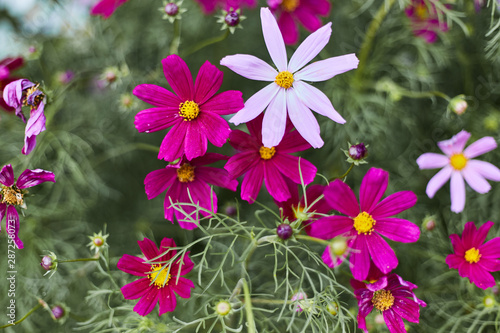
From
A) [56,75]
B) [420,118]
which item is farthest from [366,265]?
[56,75]

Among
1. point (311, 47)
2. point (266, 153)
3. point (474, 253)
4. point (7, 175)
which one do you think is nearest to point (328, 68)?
point (311, 47)

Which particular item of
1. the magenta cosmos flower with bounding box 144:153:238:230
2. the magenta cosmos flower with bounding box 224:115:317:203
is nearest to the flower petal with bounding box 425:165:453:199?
the magenta cosmos flower with bounding box 224:115:317:203

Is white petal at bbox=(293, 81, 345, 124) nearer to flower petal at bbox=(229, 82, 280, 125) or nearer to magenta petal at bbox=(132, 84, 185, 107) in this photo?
flower petal at bbox=(229, 82, 280, 125)

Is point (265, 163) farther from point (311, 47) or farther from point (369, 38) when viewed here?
point (369, 38)

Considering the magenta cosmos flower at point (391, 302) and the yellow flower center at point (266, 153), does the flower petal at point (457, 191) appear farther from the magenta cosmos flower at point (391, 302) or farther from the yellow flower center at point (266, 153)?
the yellow flower center at point (266, 153)

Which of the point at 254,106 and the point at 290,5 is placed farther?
Answer: the point at 290,5

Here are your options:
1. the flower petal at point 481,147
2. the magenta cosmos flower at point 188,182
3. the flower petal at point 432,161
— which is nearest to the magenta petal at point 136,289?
the magenta cosmos flower at point 188,182
